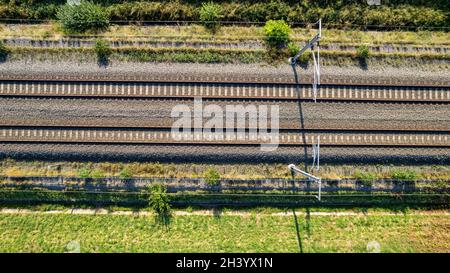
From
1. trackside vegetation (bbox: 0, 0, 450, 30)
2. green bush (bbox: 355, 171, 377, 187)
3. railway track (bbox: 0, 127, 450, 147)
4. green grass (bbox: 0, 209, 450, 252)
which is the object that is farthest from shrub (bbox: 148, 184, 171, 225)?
green bush (bbox: 355, 171, 377, 187)

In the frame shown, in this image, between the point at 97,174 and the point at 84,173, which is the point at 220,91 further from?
the point at 84,173

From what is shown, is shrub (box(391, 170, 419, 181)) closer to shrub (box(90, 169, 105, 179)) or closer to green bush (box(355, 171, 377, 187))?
green bush (box(355, 171, 377, 187))

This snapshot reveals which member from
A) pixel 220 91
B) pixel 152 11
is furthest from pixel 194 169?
pixel 152 11

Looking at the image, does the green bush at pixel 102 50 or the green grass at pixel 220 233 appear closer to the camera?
the green grass at pixel 220 233

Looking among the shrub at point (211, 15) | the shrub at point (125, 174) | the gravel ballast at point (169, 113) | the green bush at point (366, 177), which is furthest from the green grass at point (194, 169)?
the shrub at point (211, 15)

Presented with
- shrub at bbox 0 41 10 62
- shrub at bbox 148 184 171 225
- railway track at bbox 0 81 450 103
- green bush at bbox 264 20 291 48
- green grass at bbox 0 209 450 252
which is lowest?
green grass at bbox 0 209 450 252

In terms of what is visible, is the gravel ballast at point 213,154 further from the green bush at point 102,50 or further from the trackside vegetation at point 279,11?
the trackside vegetation at point 279,11
